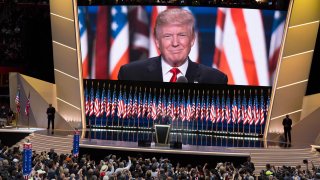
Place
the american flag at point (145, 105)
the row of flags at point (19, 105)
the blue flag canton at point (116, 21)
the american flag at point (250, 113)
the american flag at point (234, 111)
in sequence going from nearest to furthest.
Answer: the row of flags at point (19, 105) → the american flag at point (250, 113) → the american flag at point (234, 111) → the american flag at point (145, 105) → the blue flag canton at point (116, 21)

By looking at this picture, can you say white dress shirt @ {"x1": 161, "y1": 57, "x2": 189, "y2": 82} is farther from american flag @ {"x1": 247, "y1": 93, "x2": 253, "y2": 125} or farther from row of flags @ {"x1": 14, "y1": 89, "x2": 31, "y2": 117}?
row of flags @ {"x1": 14, "y1": 89, "x2": 31, "y2": 117}

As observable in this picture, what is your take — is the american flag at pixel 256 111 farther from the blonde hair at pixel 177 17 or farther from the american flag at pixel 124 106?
the american flag at pixel 124 106

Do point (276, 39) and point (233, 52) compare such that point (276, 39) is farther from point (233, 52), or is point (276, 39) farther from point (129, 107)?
point (129, 107)

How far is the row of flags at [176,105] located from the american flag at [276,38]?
1696 mm

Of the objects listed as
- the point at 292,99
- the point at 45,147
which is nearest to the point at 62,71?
the point at 45,147

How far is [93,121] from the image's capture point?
41.1m

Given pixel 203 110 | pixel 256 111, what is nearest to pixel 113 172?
pixel 203 110

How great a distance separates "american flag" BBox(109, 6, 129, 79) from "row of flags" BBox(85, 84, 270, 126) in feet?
4.48

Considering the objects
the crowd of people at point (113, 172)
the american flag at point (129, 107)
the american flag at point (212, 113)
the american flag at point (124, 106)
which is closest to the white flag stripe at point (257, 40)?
the american flag at point (212, 113)

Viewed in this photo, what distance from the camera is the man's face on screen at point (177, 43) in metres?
39.8

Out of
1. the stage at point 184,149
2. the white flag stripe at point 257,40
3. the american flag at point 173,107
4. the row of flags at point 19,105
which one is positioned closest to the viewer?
the stage at point 184,149

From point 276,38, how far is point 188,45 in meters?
4.65

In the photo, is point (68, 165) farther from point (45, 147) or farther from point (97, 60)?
point (97, 60)

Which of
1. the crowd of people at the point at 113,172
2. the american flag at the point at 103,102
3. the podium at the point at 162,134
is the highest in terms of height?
the american flag at the point at 103,102
